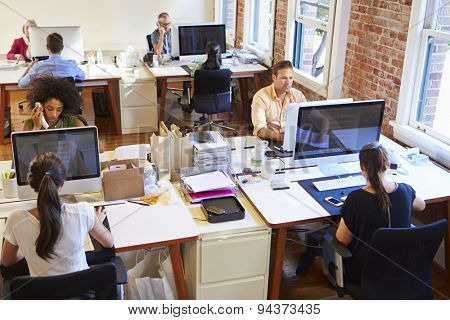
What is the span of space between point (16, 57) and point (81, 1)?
1786mm

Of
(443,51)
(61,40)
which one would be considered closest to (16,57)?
(61,40)

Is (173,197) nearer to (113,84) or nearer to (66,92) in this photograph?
(66,92)

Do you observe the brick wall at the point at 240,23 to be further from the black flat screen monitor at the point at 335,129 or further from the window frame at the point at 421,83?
the black flat screen monitor at the point at 335,129

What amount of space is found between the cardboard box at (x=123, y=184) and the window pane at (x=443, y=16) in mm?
2240

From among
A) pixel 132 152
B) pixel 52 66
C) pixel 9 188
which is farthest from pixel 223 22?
pixel 9 188

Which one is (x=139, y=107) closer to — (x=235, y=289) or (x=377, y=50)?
(x=377, y=50)

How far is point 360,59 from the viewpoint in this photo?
4.20 m

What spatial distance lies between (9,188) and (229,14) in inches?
211

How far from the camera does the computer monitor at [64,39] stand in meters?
5.46

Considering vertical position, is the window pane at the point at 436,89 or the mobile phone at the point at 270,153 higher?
the window pane at the point at 436,89

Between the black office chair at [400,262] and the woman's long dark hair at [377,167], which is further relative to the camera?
the woman's long dark hair at [377,167]

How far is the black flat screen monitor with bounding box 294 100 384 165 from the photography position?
3.06m

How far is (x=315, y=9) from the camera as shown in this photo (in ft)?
16.3

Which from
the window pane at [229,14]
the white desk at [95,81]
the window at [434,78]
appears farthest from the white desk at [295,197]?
the window pane at [229,14]
